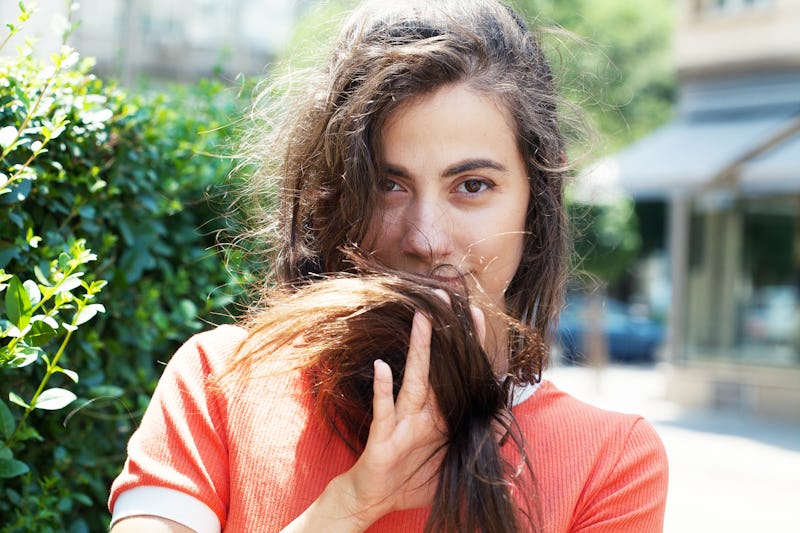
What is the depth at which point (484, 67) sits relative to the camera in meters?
1.69

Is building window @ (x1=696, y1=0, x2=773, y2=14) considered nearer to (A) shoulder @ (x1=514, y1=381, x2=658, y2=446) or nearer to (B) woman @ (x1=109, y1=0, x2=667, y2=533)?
(B) woman @ (x1=109, y1=0, x2=667, y2=533)

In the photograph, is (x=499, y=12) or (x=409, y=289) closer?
(x=409, y=289)

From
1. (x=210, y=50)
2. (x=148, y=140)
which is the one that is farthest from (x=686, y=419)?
(x=210, y=50)

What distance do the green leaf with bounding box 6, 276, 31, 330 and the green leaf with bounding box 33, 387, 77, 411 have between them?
0.17 m

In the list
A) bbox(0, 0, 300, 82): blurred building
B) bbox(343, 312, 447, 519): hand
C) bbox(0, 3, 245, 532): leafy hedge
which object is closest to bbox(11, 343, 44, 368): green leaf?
bbox(0, 3, 245, 532): leafy hedge

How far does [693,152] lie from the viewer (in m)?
13.2

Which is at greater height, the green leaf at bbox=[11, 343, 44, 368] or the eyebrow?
the eyebrow

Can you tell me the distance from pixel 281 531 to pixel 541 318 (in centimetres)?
66

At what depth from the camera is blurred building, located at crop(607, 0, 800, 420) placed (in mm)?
12398

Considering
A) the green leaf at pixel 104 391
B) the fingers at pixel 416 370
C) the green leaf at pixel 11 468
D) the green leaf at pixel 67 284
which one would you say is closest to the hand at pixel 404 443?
the fingers at pixel 416 370

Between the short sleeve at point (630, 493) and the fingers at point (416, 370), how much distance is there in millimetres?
→ 354

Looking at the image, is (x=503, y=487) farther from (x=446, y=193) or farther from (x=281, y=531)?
(x=446, y=193)

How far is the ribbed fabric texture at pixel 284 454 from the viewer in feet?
4.77

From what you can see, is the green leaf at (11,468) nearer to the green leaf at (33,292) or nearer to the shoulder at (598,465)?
the green leaf at (33,292)
